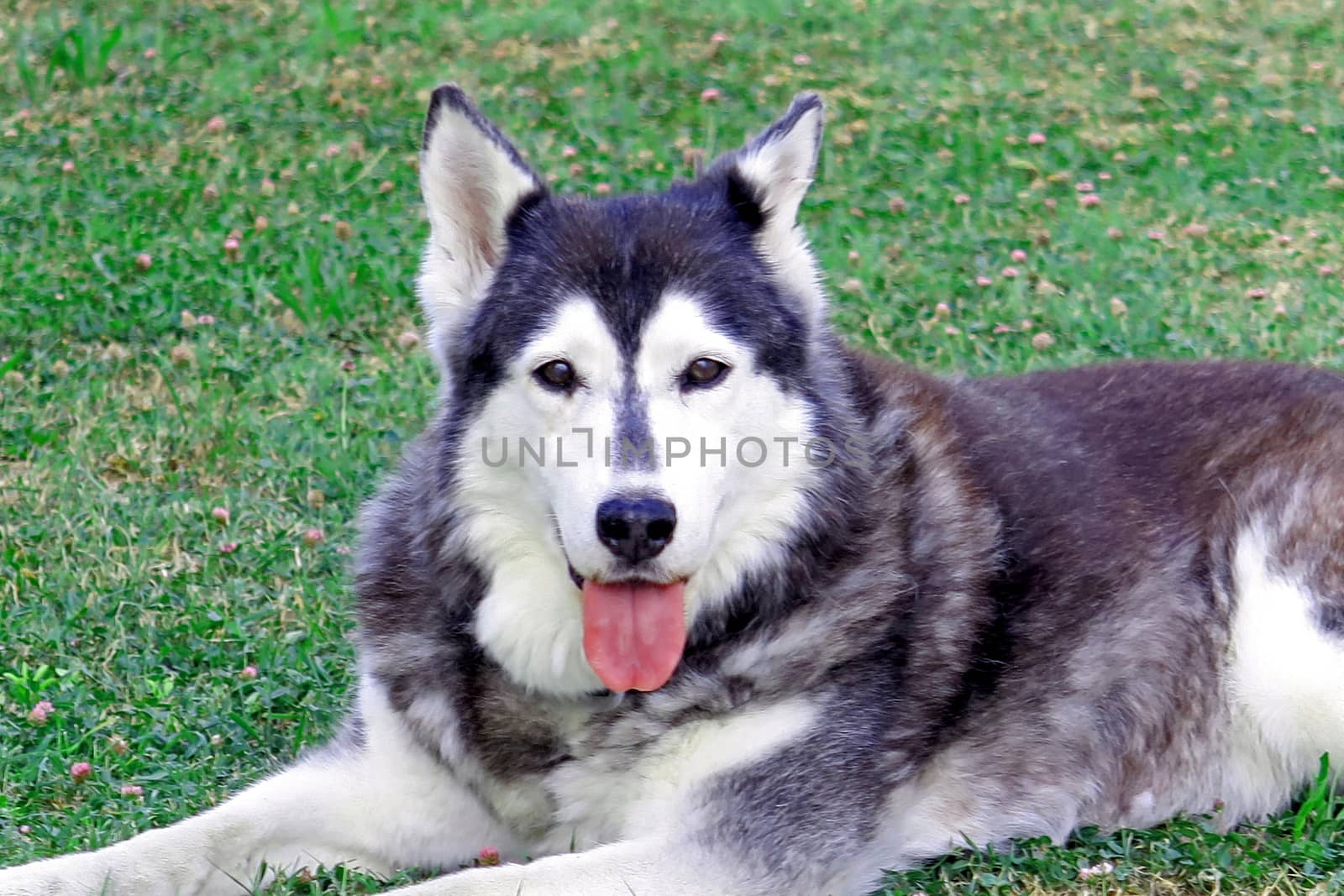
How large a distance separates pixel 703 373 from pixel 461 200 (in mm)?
803

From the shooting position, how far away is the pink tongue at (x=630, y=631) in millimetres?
3592

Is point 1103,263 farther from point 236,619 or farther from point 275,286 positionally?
point 236,619

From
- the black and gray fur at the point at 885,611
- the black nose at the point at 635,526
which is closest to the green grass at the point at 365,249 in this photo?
the black and gray fur at the point at 885,611

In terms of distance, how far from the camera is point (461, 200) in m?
3.89

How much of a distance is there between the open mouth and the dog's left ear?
34.1 inches

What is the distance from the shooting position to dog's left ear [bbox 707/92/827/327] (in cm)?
389

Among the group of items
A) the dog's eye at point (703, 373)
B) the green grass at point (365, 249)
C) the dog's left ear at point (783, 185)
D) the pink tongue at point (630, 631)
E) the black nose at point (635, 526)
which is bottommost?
the green grass at point (365, 249)

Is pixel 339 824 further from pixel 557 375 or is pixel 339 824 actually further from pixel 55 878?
pixel 557 375

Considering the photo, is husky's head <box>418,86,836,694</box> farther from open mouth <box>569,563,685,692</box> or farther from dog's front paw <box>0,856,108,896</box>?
dog's front paw <box>0,856,108,896</box>

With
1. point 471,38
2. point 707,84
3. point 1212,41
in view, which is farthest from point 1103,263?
point 471,38

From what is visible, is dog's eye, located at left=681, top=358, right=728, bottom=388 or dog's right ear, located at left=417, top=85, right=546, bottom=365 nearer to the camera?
dog's eye, located at left=681, top=358, right=728, bottom=388

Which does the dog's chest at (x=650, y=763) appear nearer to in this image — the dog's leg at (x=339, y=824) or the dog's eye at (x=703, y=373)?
the dog's leg at (x=339, y=824)

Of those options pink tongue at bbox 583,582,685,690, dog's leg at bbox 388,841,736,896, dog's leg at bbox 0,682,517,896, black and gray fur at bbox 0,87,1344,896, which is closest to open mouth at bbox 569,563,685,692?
pink tongue at bbox 583,582,685,690

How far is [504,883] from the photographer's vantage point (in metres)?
3.46
